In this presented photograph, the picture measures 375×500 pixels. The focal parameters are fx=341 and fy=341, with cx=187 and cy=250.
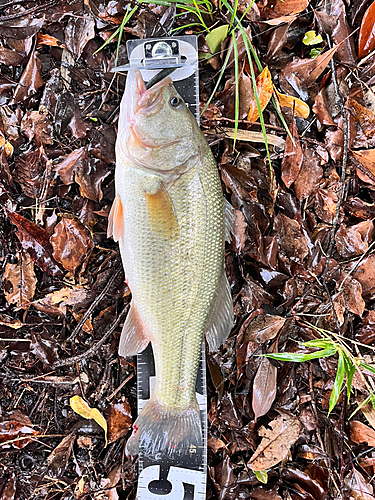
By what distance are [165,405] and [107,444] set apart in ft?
1.66

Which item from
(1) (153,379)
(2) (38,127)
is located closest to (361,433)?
(1) (153,379)

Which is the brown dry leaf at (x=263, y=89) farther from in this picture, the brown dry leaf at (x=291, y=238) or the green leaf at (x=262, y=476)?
the green leaf at (x=262, y=476)

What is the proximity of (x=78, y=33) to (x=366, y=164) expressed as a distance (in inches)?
72.8

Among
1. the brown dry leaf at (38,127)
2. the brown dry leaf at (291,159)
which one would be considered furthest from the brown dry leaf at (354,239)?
the brown dry leaf at (38,127)

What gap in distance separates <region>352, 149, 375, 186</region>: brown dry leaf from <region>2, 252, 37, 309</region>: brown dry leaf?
202 cm

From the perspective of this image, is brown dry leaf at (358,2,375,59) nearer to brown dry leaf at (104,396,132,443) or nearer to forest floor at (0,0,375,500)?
forest floor at (0,0,375,500)

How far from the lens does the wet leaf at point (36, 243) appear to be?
6.39ft

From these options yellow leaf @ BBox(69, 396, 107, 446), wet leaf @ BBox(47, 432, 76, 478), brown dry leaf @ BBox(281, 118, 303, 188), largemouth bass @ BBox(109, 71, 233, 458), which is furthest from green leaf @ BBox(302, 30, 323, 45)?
wet leaf @ BBox(47, 432, 76, 478)

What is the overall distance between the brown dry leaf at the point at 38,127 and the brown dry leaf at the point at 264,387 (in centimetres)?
179

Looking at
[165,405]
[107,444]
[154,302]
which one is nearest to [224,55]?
[154,302]

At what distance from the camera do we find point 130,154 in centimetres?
162

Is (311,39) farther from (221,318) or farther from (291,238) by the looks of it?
(221,318)

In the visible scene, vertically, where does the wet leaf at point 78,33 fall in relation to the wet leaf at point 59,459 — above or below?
above

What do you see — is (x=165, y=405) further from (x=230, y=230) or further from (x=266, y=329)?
(x=230, y=230)
